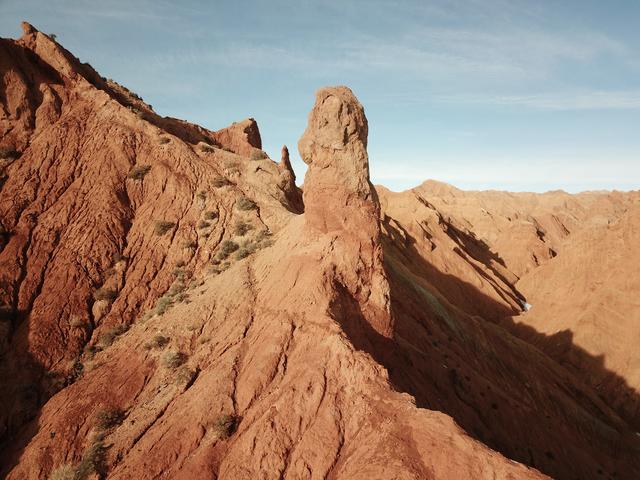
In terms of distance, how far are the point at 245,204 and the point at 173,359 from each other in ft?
38.9

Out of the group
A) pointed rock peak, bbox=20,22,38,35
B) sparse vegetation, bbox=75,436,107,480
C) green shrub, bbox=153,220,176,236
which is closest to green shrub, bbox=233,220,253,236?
green shrub, bbox=153,220,176,236

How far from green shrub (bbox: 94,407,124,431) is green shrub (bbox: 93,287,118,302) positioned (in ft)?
24.6

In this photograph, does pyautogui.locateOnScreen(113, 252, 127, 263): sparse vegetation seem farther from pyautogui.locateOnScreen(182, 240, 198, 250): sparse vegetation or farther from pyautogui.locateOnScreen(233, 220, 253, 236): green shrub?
pyautogui.locateOnScreen(233, 220, 253, 236): green shrub

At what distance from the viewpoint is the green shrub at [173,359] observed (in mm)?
18859

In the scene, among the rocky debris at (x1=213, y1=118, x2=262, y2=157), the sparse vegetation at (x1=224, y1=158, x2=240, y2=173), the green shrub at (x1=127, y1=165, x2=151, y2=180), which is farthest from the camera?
the rocky debris at (x1=213, y1=118, x2=262, y2=157)

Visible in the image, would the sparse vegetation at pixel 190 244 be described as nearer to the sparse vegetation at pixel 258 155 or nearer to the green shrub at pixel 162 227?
the green shrub at pixel 162 227

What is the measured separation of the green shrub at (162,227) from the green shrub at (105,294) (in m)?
4.51

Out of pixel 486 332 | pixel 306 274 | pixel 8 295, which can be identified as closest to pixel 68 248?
pixel 8 295

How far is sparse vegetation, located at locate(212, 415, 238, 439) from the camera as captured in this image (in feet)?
49.5

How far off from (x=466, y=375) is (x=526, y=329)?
28.2 m

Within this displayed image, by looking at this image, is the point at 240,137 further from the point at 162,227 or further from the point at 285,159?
the point at 162,227

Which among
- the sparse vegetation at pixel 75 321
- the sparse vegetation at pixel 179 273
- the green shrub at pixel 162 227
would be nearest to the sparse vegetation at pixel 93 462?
the sparse vegetation at pixel 75 321

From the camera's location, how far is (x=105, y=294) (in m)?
23.7

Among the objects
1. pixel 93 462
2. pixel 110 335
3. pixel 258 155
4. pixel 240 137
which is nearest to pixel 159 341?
pixel 110 335
